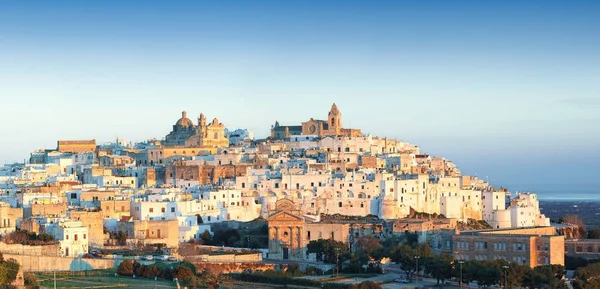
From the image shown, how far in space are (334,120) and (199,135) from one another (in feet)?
35.3

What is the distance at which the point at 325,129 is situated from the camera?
101188mm

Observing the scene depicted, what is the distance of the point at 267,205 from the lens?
257ft

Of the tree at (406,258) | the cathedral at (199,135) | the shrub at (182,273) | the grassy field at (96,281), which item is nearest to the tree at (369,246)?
the tree at (406,258)

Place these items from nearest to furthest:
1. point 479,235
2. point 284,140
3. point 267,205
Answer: point 479,235 → point 267,205 → point 284,140

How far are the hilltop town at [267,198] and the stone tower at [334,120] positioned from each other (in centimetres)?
10

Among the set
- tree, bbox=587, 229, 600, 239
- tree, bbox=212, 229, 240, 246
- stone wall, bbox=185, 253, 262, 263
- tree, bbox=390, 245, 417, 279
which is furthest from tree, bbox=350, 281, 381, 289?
tree, bbox=587, 229, 600, 239

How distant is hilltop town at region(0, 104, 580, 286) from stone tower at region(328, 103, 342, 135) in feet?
0.33

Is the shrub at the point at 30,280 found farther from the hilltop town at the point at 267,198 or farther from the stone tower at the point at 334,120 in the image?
the stone tower at the point at 334,120

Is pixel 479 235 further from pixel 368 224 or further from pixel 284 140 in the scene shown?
pixel 284 140

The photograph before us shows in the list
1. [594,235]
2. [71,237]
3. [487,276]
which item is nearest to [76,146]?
[71,237]

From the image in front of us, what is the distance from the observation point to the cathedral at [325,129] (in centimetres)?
10006

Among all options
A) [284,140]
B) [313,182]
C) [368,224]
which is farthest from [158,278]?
[284,140]

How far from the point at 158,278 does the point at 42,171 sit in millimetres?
32114

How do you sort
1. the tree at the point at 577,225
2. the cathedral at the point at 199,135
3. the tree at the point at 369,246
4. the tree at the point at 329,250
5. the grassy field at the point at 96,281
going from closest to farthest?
the grassy field at the point at 96,281 < the tree at the point at 329,250 < the tree at the point at 369,246 < the tree at the point at 577,225 < the cathedral at the point at 199,135
